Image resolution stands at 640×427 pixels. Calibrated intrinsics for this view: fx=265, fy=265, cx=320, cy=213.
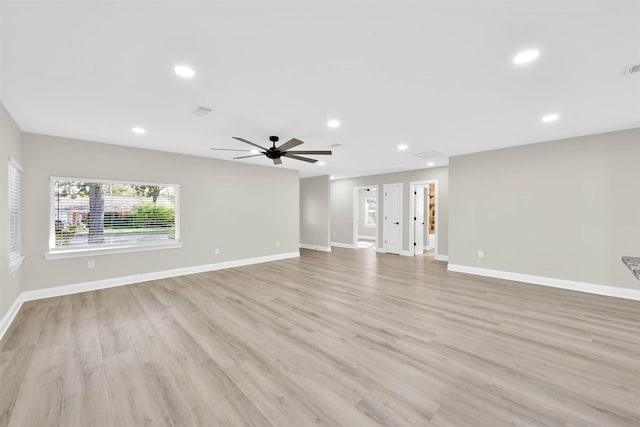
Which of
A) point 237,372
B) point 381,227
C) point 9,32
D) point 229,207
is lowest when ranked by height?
point 237,372

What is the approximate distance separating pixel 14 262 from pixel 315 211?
6906mm

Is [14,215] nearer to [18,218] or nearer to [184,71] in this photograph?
[18,218]

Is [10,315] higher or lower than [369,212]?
lower

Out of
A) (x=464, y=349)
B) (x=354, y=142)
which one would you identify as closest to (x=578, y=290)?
(x=464, y=349)

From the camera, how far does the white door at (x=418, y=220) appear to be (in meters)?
7.99

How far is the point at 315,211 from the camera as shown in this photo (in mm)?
9141

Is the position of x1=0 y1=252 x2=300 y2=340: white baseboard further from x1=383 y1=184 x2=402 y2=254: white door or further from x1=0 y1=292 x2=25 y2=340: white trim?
x1=383 y1=184 x2=402 y2=254: white door

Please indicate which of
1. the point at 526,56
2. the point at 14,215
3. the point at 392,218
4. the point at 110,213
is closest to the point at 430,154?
the point at 392,218

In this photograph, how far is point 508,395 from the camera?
1.86m

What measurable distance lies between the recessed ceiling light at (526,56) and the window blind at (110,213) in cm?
557

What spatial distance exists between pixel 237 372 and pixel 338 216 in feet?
25.9

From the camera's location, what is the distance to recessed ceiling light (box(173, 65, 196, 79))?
221cm

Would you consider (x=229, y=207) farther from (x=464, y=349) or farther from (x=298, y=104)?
(x=464, y=349)

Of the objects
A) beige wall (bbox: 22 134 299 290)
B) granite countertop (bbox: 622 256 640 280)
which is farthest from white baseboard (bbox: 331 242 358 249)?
granite countertop (bbox: 622 256 640 280)
